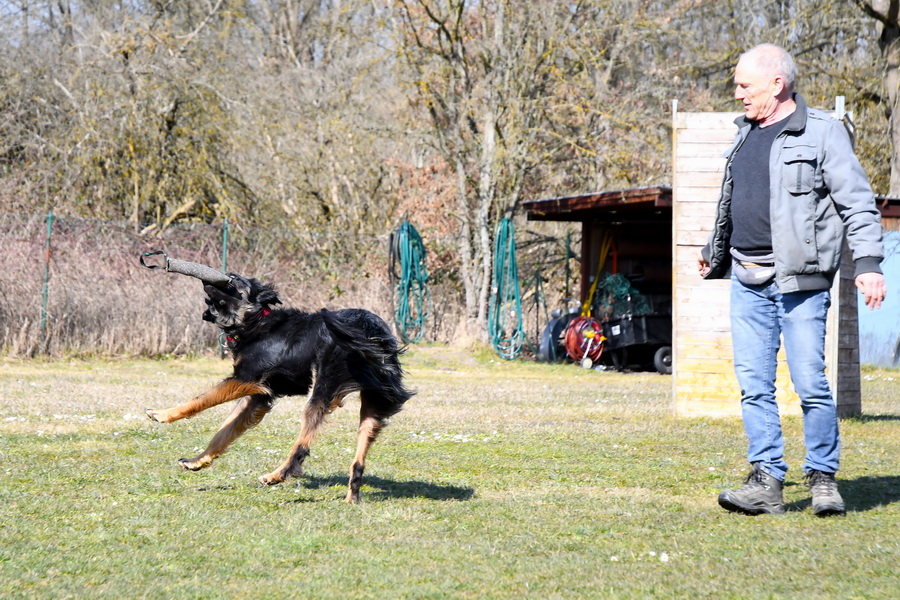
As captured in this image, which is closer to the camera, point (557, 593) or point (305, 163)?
point (557, 593)

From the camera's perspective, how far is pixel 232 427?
229 inches

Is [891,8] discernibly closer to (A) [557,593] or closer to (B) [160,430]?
(B) [160,430]

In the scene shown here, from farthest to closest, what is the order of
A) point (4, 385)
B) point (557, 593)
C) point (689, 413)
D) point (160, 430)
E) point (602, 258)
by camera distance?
point (602, 258) → point (4, 385) → point (689, 413) → point (160, 430) → point (557, 593)

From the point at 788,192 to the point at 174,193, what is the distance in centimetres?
1799

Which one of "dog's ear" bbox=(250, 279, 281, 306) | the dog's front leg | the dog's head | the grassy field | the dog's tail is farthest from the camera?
"dog's ear" bbox=(250, 279, 281, 306)

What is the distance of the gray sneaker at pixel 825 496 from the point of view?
5.02 m

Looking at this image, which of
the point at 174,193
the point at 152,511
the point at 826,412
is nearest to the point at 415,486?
the point at 152,511

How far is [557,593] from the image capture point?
3691mm

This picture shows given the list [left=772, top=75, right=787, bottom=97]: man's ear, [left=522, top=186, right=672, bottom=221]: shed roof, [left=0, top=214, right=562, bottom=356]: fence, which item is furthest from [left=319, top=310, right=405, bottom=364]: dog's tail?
[left=0, top=214, right=562, bottom=356]: fence

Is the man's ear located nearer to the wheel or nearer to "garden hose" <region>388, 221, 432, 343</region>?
the wheel

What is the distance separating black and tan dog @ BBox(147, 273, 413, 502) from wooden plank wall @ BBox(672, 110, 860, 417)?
15.0ft

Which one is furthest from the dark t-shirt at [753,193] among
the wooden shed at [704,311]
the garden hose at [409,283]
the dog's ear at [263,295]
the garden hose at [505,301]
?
the garden hose at [409,283]

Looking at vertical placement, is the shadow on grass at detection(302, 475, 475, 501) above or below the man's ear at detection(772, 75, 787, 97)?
below

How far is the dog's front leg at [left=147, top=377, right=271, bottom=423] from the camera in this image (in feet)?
18.1
